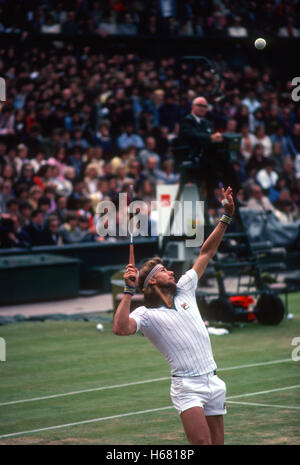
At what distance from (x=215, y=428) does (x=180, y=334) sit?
75 centimetres

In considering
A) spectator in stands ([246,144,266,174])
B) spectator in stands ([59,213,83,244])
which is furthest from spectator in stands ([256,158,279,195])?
spectator in stands ([59,213,83,244])

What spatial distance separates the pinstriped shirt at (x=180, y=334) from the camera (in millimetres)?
7207

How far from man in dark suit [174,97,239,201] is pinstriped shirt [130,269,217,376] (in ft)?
27.1

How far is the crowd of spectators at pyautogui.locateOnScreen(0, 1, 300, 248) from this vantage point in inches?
787

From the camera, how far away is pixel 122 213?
1964cm

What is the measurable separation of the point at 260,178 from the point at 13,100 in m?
6.96

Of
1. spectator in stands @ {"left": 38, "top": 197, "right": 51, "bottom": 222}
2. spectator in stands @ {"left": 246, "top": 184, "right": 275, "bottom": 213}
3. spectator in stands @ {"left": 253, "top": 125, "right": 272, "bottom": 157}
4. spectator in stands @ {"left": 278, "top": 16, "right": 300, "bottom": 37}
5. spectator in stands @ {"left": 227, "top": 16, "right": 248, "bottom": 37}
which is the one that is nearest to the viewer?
spectator in stands @ {"left": 38, "top": 197, "right": 51, "bottom": 222}

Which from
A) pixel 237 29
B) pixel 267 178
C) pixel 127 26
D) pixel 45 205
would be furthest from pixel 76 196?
pixel 237 29

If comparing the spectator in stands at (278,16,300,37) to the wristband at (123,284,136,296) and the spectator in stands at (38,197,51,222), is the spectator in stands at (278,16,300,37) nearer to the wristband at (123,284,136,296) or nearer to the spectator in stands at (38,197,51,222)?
the spectator in stands at (38,197,51,222)

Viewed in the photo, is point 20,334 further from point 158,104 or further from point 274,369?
point 158,104

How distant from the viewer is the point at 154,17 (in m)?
30.6

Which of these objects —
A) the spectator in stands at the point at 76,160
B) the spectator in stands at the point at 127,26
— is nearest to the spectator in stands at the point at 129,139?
the spectator in stands at the point at 76,160

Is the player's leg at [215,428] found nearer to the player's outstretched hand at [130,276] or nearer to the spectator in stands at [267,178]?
the player's outstretched hand at [130,276]

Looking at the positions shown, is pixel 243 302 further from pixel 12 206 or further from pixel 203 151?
pixel 12 206
